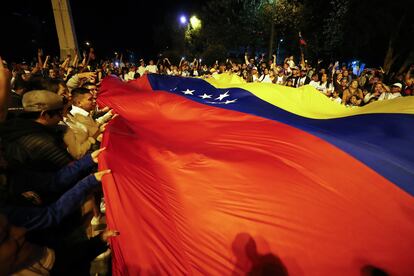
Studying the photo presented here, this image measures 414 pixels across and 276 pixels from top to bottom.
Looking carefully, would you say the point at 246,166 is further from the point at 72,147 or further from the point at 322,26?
the point at 322,26

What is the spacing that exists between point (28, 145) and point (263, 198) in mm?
2249

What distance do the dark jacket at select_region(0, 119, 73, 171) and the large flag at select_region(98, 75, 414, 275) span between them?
0.54 m

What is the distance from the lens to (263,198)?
8.49 feet

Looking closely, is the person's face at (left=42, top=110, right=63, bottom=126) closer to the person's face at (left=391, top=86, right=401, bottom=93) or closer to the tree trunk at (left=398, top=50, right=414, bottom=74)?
the person's face at (left=391, top=86, right=401, bottom=93)

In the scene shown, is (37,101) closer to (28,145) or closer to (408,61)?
(28,145)

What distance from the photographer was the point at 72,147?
3.16m

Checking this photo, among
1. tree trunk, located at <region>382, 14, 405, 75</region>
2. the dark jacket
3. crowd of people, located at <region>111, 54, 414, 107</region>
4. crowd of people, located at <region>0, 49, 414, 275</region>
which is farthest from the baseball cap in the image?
tree trunk, located at <region>382, 14, 405, 75</region>

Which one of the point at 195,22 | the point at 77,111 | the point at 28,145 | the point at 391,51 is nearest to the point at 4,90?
the point at 28,145

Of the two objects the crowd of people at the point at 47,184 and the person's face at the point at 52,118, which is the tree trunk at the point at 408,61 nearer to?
the crowd of people at the point at 47,184

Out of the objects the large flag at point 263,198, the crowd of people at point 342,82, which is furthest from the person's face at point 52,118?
the crowd of people at point 342,82

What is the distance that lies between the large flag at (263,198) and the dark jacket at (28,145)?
536 millimetres

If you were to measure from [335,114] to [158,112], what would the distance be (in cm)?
357

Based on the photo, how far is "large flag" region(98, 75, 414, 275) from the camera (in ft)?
7.27

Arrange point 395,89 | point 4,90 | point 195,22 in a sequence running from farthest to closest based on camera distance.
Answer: point 195,22 < point 395,89 < point 4,90
